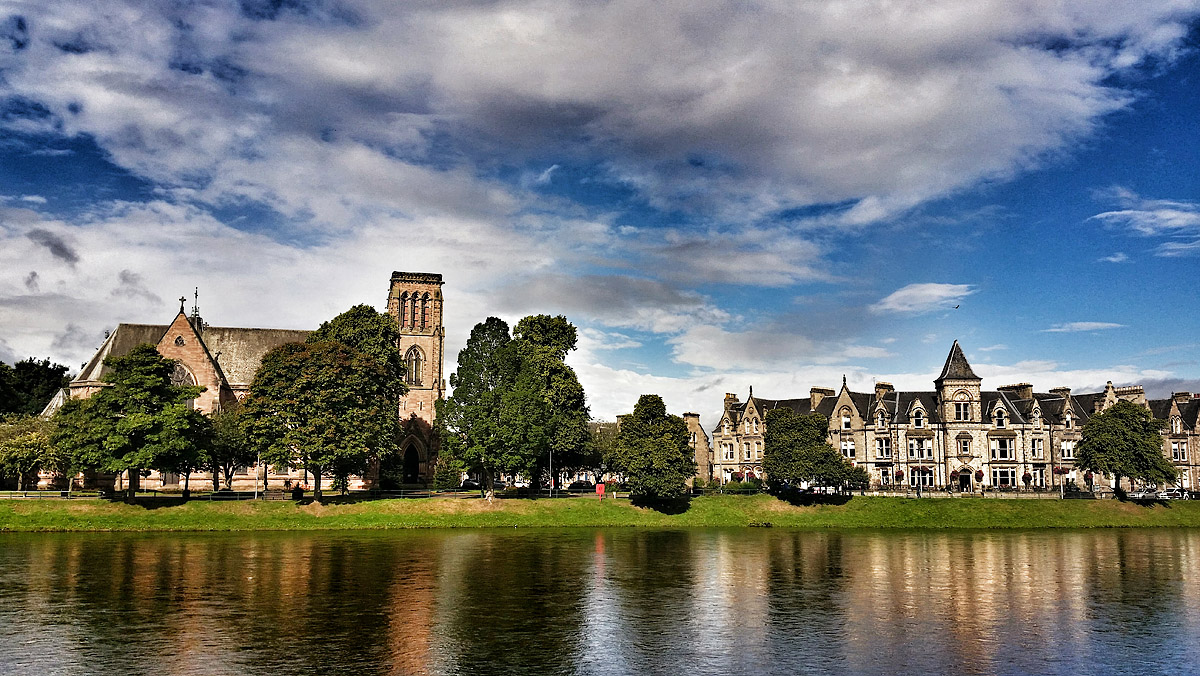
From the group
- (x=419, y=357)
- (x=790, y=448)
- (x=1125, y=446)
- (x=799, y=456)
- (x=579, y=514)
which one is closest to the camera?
(x=579, y=514)

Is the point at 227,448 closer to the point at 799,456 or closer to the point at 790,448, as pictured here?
the point at 790,448

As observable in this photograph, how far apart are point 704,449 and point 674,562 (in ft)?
278

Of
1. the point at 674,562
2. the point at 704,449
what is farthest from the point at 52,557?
the point at 704,449

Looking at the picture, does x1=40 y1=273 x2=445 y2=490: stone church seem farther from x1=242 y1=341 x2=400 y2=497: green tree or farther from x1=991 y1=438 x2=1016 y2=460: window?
x1=991 y1=438 x2=1016 y2=460: window

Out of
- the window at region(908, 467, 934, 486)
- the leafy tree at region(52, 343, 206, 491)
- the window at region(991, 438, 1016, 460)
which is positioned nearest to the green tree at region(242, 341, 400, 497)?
the leafy tree at region(52, 343, 206, 491)

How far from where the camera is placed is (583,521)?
75.4 metres

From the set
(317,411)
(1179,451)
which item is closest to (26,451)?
(317,411)

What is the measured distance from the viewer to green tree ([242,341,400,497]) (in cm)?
7156

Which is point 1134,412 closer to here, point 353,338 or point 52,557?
point 353,338

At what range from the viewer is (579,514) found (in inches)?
3009

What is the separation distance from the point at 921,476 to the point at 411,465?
61459 mm

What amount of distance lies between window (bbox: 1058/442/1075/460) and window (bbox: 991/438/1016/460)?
25.1 feet

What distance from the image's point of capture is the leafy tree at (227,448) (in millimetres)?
78312

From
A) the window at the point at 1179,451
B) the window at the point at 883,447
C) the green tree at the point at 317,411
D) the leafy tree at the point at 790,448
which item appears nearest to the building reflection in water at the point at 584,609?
the green tree at the point at 317,411
